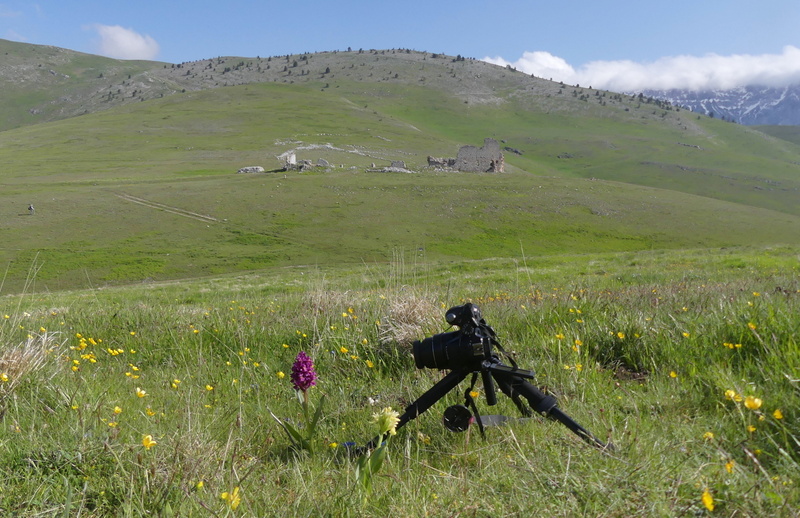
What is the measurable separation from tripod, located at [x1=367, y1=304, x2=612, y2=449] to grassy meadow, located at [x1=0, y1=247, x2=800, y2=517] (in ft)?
0.60

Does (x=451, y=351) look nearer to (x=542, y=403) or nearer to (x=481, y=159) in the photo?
(x=542, y=403)

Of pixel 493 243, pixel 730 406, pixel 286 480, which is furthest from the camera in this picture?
pixel 493 243

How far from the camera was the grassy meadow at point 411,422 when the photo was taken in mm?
2240

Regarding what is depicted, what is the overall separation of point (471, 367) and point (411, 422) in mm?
945

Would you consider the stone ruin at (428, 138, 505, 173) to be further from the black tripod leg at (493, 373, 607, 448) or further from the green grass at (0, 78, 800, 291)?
the black tripod leg at (493, 373, 607, 448)

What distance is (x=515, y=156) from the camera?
132 metres

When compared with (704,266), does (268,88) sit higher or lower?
higher

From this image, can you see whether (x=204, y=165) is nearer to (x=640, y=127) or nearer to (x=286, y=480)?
(x=286, y=480)

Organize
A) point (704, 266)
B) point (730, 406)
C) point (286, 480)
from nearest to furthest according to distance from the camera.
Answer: point (286, 480) → point (730, 406) → point (704, 266)

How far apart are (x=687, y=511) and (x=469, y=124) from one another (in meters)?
174

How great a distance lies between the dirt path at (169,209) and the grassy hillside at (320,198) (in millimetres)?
207

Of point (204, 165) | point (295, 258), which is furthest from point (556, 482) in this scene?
point (204, 165)

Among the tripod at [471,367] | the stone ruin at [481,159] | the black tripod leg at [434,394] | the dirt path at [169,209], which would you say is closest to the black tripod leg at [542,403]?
the tripod at [471,367]

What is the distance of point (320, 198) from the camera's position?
6431 centimetres
